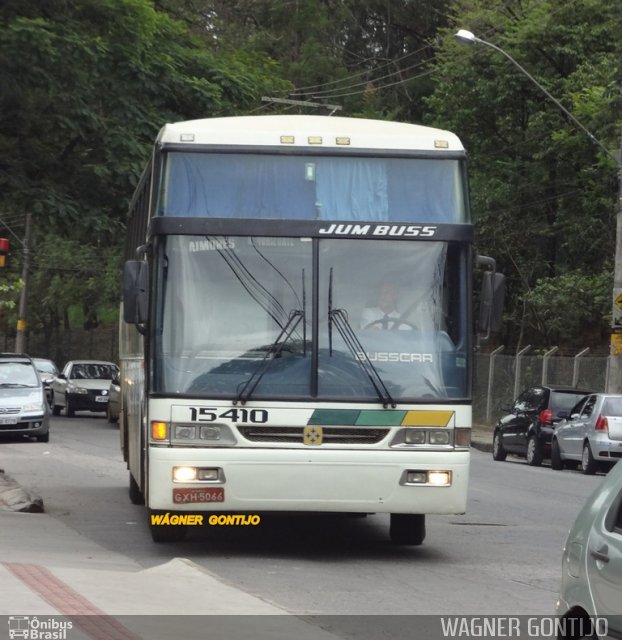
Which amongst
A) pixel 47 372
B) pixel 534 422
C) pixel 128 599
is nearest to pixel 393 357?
pixel 128 599

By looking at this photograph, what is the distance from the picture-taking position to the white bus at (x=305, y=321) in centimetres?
1143

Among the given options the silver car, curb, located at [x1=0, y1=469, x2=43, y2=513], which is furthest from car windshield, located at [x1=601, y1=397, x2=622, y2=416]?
curb, located at [x1=0, y1=469, x2=43, y2=513]

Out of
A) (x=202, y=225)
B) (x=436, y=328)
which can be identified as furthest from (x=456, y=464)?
(x=202, y=225)

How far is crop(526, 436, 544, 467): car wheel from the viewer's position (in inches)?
1117

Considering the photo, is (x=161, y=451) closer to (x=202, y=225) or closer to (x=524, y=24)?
(x=202, y=225)

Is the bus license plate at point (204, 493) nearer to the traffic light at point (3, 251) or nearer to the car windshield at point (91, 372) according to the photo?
the traffic light at point (3, 251)

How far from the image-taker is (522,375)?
4050 centimetres

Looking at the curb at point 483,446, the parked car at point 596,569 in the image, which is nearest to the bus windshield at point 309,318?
the parked car at point 596,569

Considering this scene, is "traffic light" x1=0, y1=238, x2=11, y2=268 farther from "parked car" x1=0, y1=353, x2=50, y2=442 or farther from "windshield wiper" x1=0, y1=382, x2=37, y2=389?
"windshield wiper" x1=0, y1=382, x2=37, y2=389

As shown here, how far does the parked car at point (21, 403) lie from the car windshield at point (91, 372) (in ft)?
35.4

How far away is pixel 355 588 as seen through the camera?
10539 millimetres

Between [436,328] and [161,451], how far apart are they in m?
2.41

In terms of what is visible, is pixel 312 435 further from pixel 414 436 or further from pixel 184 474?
pixel 184 474

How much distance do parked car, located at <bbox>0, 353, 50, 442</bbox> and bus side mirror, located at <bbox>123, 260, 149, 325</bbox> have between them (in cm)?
1694
